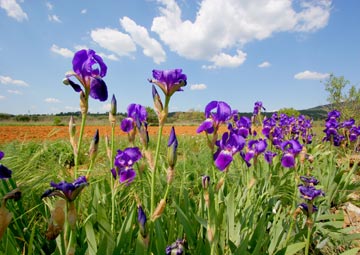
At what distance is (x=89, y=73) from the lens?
1438mm

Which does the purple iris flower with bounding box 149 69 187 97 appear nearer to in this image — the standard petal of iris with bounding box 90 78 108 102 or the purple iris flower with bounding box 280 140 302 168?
the standard petal of iris with bounding box 90 78 108 102

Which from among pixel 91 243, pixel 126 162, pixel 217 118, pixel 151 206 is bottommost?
pixel 91 243

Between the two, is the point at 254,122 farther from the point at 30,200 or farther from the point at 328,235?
the point at 30,200

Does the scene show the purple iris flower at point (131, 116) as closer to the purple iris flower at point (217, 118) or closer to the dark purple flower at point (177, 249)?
the purple iris flower at point (217, 118)

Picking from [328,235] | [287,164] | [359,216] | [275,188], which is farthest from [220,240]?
[359,216]

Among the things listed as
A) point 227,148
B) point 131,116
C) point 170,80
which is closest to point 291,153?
point 227,148

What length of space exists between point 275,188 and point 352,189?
1696 mm

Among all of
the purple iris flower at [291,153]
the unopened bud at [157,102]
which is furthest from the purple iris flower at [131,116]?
the purple iris flower at [291,153]

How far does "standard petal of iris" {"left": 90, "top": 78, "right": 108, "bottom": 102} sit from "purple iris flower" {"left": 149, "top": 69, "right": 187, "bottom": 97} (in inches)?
11.2

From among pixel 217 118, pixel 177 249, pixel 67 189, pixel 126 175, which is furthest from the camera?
pixel 217 118

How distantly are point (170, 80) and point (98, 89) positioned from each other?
41 cm

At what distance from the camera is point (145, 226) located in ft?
4.36

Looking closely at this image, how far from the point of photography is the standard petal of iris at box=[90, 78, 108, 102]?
4.74ft

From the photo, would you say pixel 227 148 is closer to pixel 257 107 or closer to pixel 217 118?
pixel 217 118
